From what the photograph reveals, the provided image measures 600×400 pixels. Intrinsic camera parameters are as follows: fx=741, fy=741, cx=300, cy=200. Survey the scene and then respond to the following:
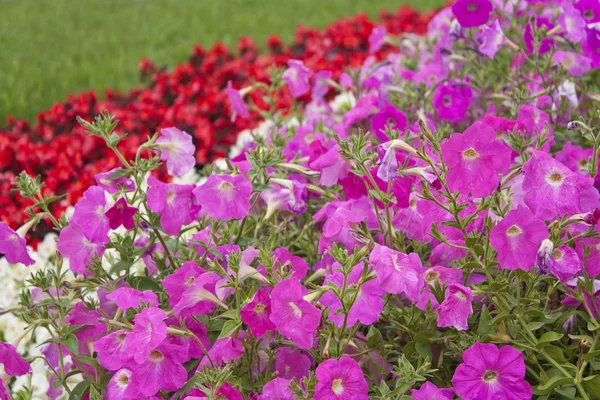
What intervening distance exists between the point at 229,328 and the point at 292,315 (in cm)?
11

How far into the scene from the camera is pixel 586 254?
128cm

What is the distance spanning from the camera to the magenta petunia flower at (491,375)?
1.21 metres

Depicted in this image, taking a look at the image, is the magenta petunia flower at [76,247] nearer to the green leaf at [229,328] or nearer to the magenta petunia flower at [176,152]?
the magenta petunia flower at [176,152]

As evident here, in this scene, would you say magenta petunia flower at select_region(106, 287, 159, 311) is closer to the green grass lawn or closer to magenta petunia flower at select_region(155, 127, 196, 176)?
magenta petunia flower at select_region(155, 127, 196, 176)

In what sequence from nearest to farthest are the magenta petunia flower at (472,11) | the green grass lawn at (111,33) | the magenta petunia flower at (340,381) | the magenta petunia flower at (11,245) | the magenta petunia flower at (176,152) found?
1. the magenta petunia flower at (340,381)
2. the magenta petunia flower at (11,245)
3. the magenta petunia flower at (176,152)
4. the magenta petunia flower at (472,11)
5. the green grass lawn at (111,33)

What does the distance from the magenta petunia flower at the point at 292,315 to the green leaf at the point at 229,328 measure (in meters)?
0.07

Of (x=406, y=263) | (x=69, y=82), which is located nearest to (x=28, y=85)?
(x=69, y=82)

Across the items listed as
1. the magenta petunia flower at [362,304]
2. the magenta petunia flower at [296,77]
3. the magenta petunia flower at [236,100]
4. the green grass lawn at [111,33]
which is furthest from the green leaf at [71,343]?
the green grass lawn at [111,33]

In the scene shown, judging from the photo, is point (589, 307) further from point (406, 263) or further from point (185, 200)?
point (185, 200)

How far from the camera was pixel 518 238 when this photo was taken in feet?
3.99

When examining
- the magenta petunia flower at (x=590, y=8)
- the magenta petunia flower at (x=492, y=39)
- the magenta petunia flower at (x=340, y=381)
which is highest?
the magenta petunia flower at (x=590, y=8)

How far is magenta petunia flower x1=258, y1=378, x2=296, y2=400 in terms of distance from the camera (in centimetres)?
122

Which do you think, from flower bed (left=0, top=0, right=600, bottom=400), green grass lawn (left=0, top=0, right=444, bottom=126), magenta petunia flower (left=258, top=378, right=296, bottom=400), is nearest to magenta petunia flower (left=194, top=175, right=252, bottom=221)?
flower bed (left=0, top=0, right=600, bottom=400)

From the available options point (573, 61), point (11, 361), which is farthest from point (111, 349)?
point (573, 61)
